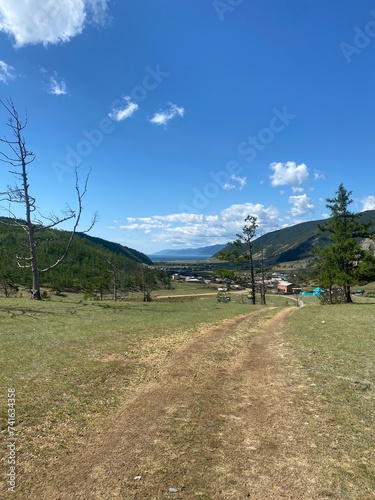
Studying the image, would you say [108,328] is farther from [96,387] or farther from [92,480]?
[92,480]

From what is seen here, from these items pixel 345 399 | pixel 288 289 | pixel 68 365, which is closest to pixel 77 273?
pixel 288 289

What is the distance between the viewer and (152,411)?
762 centimetres

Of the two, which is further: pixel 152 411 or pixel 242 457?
pixel 152 411

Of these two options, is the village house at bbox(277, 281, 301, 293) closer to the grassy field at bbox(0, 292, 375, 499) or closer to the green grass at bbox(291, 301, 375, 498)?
the grassy field at bbox(0, 292, 375, 499)

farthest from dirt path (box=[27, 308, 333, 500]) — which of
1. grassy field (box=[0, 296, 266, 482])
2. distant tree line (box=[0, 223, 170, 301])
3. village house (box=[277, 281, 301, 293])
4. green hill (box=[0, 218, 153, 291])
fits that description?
village house (box=[277, 281, 301, 293])

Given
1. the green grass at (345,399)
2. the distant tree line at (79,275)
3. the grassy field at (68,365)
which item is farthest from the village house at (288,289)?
the green grass at (345,399)

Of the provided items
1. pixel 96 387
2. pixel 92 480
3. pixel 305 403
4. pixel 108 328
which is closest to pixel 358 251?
pixel 108 328

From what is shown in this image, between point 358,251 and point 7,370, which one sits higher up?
point 358,251

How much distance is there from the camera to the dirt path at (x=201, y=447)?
192 inches

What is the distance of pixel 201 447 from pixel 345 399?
4.31 m

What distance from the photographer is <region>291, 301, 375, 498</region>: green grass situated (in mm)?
5305

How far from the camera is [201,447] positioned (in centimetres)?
600

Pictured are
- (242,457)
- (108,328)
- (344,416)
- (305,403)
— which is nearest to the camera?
(242,457)

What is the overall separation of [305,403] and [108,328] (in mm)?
11206
